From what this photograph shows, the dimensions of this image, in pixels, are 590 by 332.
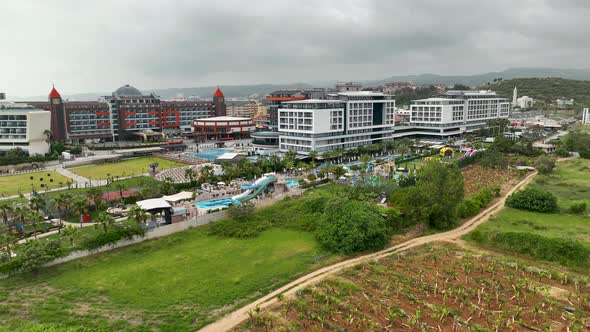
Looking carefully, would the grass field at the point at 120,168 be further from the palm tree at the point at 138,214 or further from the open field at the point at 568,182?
the open field at the point at 568,182

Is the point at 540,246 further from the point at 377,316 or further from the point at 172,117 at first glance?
the point at 172,117

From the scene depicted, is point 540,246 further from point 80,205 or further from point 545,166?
point 80,205

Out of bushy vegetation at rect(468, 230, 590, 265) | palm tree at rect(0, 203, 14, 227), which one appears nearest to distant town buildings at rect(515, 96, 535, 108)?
bushy vegetation at rect(468, 230, 590, 265)

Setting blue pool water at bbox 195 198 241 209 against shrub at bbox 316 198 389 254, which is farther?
blue pool water at bbox 195 198 241 209

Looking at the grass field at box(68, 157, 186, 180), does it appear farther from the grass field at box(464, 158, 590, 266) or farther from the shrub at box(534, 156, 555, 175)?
the shrub at box(534, 156, 555, 175)

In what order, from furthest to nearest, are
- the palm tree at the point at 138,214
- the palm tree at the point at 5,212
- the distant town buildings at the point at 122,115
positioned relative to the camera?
the distant town buildings at the point at 122,115 < the palm tree at the point at 5,212 < the palm tree at the point at 138,214

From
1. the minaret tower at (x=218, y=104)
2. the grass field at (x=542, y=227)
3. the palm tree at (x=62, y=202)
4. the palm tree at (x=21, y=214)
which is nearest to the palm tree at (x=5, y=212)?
the palm tree at (x=21, y=214)
